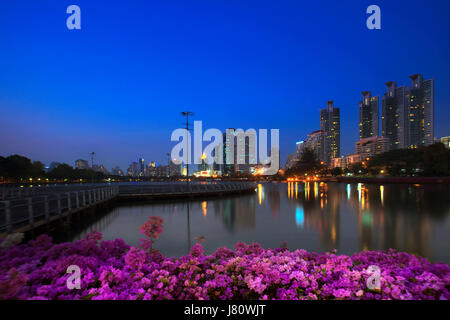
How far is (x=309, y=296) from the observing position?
283cm

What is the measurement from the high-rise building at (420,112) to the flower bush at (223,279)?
697ft

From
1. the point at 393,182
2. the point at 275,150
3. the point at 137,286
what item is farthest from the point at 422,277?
the point at 275,150

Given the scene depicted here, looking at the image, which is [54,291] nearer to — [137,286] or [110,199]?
[137,286]

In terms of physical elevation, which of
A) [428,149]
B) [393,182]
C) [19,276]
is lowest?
[393,182]

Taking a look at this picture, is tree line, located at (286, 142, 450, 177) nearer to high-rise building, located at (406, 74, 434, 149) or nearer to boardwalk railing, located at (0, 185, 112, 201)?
boardwalk railing, located at (0, 185, 112, 201)

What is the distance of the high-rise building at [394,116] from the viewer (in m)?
181

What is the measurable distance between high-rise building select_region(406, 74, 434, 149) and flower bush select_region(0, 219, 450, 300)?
697ft

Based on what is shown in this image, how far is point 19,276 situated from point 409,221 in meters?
15.6

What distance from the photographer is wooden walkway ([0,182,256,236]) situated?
8.29 m

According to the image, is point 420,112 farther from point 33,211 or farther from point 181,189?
point 33,211

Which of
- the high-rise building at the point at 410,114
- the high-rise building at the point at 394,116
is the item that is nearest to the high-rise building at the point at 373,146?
the high-rise building at the point at 394,116

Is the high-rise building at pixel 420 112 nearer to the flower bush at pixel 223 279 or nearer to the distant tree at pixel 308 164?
the distant tree at pixel 308 164

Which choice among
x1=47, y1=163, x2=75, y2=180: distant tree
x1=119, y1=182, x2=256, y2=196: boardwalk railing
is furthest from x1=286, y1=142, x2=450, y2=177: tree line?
x1=47, y1=163, x2=75, y2=180: distant tree
